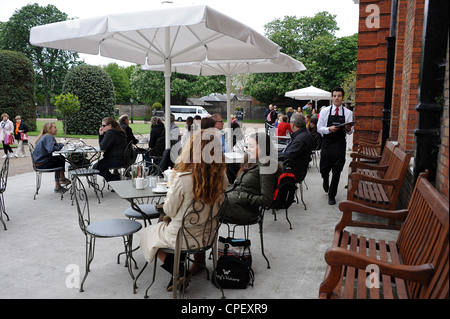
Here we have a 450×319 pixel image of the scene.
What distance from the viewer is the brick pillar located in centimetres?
895

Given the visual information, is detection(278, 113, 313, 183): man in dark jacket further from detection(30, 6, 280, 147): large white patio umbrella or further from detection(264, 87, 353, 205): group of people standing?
detection(30, 6, 280, 147): large white patio umbrella

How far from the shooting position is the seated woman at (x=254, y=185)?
159 inches

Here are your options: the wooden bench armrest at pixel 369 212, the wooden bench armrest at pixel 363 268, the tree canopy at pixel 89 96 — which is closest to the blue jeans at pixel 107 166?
the wooden bench armrest at pixel 369 212

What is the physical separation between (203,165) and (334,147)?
412cm

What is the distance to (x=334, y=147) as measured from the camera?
662cm

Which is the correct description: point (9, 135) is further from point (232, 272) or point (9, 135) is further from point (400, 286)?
point (400, 286)

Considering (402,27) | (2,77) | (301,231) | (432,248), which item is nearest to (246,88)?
(2,77)

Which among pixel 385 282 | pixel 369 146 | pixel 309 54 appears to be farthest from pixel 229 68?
pixel 309 54

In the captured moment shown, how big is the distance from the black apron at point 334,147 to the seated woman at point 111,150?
396 centimetres

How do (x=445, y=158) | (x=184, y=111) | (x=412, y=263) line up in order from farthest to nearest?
1. (x=184, y=111)
2. (x=445, y=158)
3. (x=412, y=263)

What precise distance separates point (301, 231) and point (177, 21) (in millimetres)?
3235

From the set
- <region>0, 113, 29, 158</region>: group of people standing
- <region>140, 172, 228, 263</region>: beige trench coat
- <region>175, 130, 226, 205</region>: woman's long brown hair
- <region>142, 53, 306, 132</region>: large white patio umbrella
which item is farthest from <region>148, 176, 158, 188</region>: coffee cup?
<region>0, 113, 29, 158</region>: group of people standing

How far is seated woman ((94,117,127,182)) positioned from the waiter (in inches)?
154

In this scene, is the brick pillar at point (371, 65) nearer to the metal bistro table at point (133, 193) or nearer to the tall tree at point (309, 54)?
the metal bistro table at point (133, 193)
